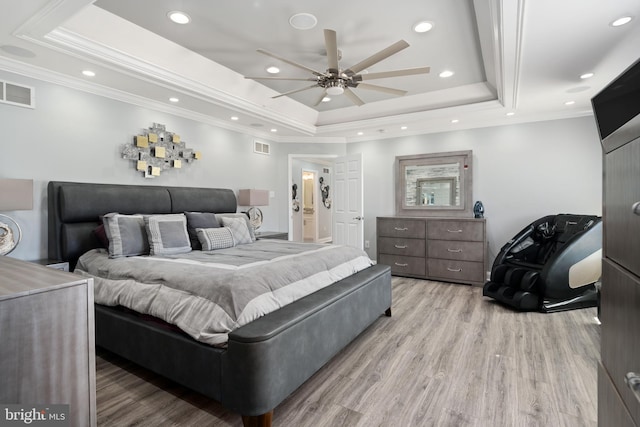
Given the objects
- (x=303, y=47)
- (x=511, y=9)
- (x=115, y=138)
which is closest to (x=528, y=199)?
(x=511, y=9)

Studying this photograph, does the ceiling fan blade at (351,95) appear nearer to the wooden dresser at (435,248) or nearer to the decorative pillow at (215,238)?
the decorative pillow at (215,238)

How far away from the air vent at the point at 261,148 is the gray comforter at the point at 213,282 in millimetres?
2784

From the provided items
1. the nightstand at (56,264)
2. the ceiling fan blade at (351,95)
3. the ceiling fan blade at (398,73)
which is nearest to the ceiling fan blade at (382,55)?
the ceiling fan blade at (398,73)

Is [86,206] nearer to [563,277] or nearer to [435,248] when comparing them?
[435,248]

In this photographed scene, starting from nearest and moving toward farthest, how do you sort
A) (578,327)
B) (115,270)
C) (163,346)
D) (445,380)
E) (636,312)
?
1. (636,312)
2. (163,346)
3. (445,380)
4. (115,270)
5. (578,327)

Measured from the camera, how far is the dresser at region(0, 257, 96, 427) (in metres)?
1.19

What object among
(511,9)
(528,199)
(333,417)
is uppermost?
(511,9)

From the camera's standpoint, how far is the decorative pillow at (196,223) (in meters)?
3.50

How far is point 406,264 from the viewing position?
5117mm

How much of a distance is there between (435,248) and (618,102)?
4.07m

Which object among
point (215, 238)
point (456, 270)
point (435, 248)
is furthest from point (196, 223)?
point (456, 270)

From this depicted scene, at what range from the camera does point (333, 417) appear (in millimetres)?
1838

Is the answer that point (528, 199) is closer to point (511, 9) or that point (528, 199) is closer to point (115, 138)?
point (511, 9)

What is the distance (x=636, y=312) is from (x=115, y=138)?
14.1 feet
